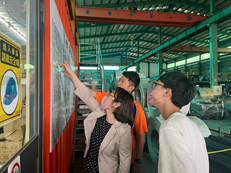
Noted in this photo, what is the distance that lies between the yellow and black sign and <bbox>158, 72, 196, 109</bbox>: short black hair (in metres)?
0.98

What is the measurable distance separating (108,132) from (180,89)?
3.07ft

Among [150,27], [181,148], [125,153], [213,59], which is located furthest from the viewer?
[150,27]

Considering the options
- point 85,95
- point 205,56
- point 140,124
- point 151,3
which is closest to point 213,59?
point 151,3

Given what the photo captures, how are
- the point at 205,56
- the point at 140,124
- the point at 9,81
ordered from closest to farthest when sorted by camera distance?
the point at 9,81
the point at 140,124
the point at 205,56

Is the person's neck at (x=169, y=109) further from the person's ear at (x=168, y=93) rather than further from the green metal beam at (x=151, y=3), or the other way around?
the green metal beam at (x=151, y=3)

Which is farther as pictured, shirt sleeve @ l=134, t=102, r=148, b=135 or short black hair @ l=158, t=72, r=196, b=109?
shirt sleeve @ l=134, t=102, r=148, b=135

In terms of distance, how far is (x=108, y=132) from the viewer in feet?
5.52

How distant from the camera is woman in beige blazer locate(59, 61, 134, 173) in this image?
1.63 m

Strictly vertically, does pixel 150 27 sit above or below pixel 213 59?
above

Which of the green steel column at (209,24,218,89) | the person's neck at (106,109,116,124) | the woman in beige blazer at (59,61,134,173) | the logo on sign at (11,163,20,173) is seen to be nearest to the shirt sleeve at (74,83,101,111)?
the woman in beige blazer at (59,61,134,173)

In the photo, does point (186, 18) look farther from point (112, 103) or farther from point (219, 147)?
point (112, 103)

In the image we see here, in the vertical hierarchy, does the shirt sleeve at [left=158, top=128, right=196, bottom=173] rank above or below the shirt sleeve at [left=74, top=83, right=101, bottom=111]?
below

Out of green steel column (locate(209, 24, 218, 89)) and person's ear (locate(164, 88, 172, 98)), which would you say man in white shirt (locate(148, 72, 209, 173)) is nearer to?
person's ear (locate(164, 88, 172, 98))

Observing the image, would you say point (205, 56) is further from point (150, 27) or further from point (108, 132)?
point (108, 132)
